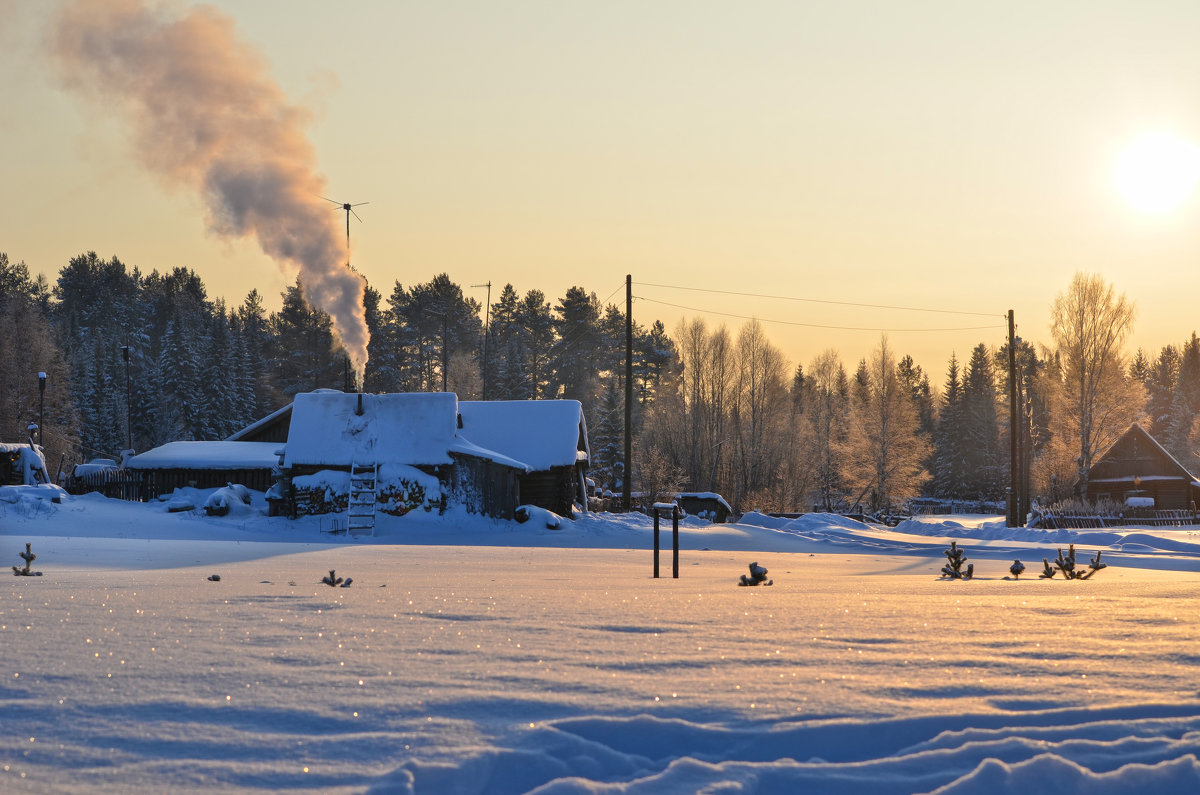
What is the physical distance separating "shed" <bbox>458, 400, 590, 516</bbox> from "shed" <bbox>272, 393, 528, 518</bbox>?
1945mm

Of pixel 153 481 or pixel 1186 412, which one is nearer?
pixel 153 481

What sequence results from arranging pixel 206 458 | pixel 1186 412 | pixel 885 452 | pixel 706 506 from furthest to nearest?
1. pixel 1186 412
2. pixel 885 452
3. pixel 706 506
4. pixel 206 458

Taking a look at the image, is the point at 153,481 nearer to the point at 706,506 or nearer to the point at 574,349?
the point at 706,506

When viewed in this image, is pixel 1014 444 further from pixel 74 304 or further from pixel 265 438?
pixel 74 304

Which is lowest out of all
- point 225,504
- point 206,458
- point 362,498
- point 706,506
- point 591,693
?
point 706,506

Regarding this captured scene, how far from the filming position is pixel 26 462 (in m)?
34.0

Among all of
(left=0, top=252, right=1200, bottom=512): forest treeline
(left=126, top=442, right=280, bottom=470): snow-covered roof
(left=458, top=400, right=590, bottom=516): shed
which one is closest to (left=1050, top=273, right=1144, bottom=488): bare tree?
(left=0, top=252, right=1200, bottom=512): forest treeline

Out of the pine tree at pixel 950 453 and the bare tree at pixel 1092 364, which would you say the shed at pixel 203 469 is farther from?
the pine tree at pixel 950 453

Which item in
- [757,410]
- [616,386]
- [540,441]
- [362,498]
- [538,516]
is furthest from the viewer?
[616,386]

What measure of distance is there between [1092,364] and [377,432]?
1521 inches

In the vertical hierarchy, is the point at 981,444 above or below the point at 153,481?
above

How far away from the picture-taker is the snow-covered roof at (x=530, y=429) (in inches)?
1390

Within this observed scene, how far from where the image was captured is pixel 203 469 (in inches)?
1449

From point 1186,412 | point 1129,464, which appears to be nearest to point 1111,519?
point 1129,464
